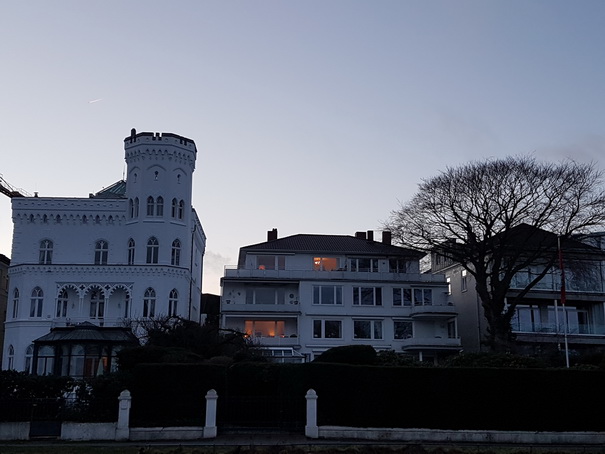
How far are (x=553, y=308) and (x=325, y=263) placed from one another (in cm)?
1863

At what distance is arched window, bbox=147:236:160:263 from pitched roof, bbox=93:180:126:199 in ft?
16.8

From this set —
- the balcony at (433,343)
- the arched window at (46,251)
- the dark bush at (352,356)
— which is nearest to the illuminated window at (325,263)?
the balcony at (433,343)

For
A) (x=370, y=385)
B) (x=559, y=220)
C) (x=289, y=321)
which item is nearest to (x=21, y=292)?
(x=289, y=321)

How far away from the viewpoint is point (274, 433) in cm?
2827

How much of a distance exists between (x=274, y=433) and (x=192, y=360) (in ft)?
21.1

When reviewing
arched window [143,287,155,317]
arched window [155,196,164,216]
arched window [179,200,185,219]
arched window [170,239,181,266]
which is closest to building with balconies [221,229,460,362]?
arched window [170,239,181,266]

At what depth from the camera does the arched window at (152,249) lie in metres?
53.6

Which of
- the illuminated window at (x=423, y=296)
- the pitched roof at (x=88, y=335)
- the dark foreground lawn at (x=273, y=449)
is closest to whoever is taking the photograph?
the dark foreground lawn at (x=273, y=449)

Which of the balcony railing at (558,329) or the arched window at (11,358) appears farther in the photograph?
the balcony railing at (558,329)

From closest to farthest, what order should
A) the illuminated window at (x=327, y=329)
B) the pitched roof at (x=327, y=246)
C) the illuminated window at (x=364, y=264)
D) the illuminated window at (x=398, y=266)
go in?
the illuminated window at (x=327, y=329)
the pitched roof at (x=327, y=246)
the illuminated window at (x=364, y=264)
the illuminated window at (x=398, y=266)

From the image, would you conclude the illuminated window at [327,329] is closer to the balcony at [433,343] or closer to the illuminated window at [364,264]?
the illuminated window at [364,264]

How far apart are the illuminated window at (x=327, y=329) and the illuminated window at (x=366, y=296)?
2.34 meters

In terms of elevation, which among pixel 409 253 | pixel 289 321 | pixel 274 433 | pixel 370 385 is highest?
pixel 409 253

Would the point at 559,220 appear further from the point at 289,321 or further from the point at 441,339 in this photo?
the point at 289,321
